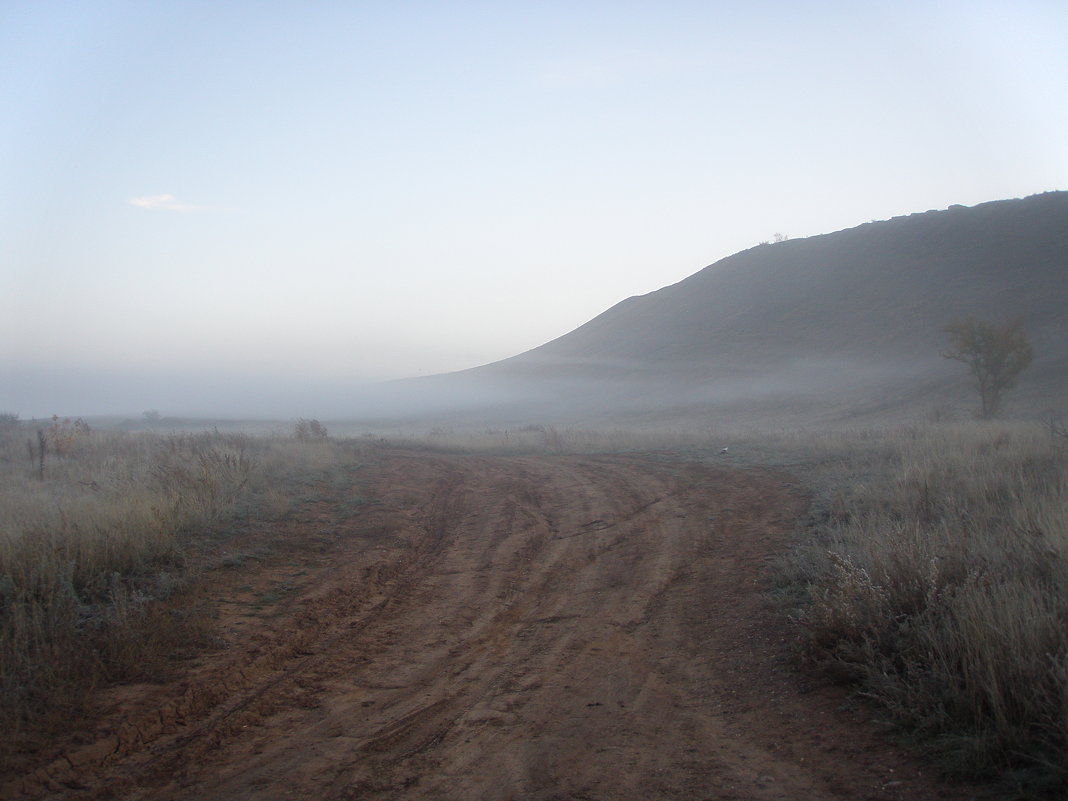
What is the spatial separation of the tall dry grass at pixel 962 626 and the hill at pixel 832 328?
40.6 metres

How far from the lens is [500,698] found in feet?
15.8

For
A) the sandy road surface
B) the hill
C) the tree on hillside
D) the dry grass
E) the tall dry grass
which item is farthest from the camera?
the hill

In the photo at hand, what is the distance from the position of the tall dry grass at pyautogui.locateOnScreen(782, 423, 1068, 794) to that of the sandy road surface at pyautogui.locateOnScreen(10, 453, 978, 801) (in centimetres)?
33

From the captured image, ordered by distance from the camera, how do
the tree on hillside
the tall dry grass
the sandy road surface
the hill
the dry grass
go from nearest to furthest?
the tall dry grass
the sandy road surface
the dry grass
the tree on hillside
the hill

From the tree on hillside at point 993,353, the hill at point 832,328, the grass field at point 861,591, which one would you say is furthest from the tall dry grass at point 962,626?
the hill at point 832,328

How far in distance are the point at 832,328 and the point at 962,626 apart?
84718mm

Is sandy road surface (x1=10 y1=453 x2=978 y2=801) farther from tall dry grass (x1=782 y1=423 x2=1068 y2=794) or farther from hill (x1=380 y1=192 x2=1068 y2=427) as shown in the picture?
hill (x1=380 y1=192 x2=1068 y2=427)

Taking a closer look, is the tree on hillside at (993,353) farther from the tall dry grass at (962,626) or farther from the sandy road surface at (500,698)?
the sandy road surface at (500,698)

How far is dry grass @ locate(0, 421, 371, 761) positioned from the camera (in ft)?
15.3

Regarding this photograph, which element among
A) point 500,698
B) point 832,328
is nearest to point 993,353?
point 500,698

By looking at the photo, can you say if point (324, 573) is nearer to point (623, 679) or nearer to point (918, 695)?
point (623, 679)

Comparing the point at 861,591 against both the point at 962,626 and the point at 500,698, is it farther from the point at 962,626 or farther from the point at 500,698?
the point at 500,698

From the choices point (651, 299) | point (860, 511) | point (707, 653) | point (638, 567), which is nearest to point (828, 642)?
point (707, 653)

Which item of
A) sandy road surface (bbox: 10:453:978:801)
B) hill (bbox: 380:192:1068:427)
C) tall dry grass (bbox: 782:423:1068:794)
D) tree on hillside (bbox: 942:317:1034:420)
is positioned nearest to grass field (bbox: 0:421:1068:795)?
tall dry grass (bbox: 782:423:1068:794)
